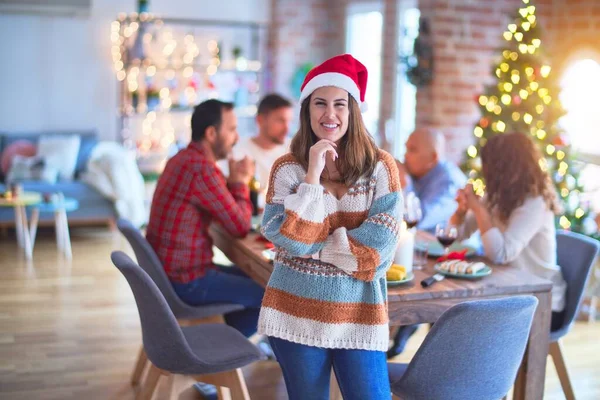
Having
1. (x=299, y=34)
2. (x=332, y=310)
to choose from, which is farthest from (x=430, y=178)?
(x=299, y=34)

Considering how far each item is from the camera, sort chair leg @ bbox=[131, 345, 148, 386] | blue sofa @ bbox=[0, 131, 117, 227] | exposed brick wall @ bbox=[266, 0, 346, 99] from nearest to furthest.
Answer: chair leg @ bbox=[131, 345, 148, 386]
blue sofa @ bbox=[0, 131, 117, 227]
exposed brick wall @ bbox=[266, 0, 346, 99]

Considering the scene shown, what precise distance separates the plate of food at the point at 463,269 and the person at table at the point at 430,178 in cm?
133

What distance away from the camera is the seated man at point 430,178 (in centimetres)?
411

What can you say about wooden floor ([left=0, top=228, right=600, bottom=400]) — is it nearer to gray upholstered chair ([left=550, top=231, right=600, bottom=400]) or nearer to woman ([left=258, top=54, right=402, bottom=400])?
gray upholstered chair ([left=550, top=231, right=600, bottom=400])

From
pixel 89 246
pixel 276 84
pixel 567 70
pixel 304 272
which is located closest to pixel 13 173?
pixel 89 246

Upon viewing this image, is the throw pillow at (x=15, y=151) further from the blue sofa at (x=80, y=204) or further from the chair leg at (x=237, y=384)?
the chair leg at (x=237, y=384)

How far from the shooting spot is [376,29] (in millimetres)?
7441

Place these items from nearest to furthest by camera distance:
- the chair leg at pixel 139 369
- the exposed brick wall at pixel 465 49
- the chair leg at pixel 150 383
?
1. the chair leg at pixel 150 383
2. the chair leg at pixel 139 369
3. the exposed brick wall at pixel 465 49

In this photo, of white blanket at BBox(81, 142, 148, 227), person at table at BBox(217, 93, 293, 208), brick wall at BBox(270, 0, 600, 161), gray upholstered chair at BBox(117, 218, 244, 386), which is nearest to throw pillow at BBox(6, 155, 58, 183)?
white blanket at BBox(81, 142, 148, 227)

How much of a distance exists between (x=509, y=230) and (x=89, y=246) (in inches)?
171

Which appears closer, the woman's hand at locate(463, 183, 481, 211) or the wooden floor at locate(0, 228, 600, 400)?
the woman's hand at locate(463, 183, 481, 211)

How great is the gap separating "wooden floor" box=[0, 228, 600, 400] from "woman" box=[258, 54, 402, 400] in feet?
3.11

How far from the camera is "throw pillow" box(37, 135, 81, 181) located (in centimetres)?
705

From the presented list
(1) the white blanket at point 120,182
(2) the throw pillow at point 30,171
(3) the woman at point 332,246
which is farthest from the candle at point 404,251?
(2) the throw pillow at point 30,171
